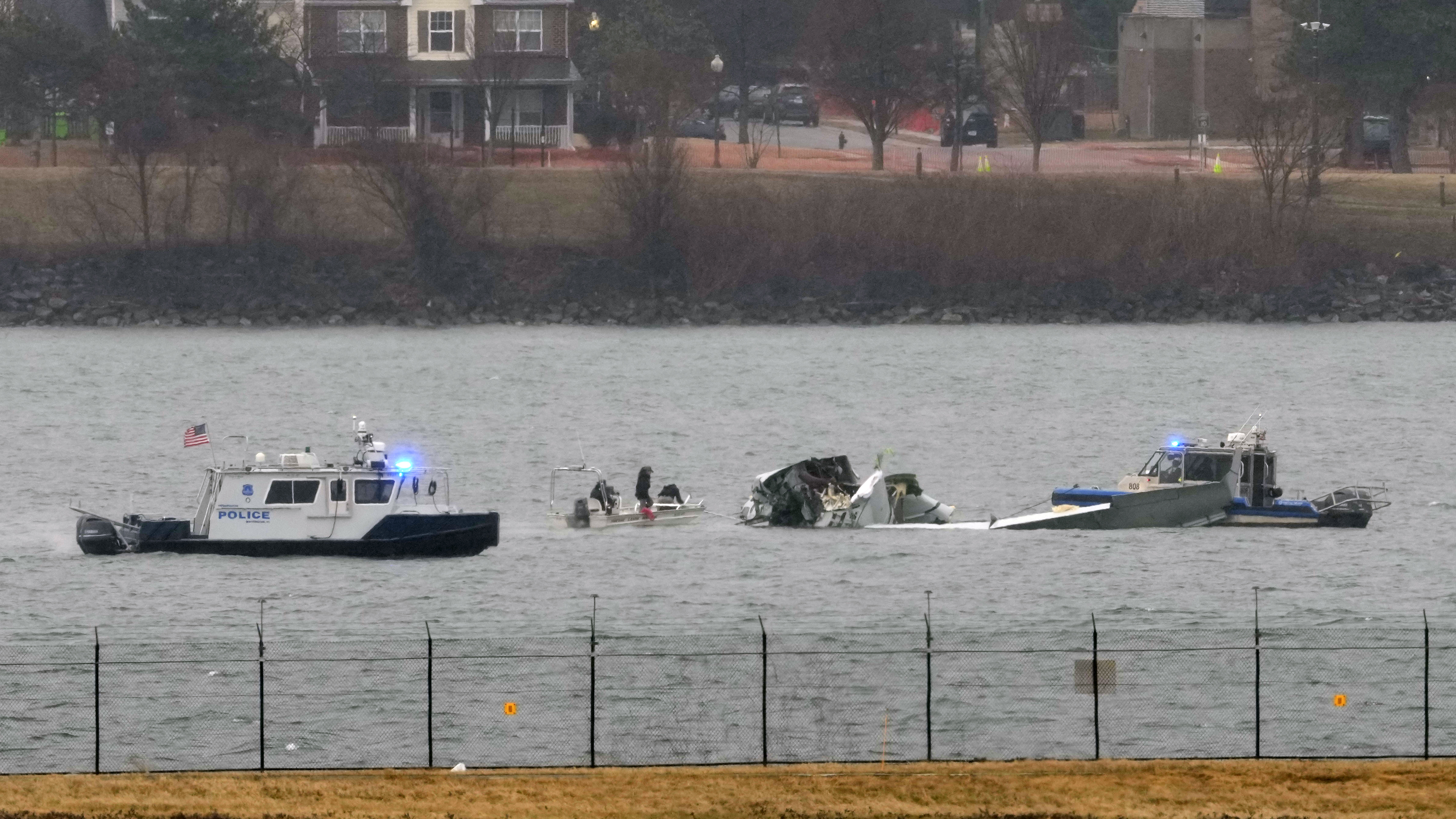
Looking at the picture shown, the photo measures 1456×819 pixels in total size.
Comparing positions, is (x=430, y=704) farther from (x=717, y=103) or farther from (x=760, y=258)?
(x=717, y=103)

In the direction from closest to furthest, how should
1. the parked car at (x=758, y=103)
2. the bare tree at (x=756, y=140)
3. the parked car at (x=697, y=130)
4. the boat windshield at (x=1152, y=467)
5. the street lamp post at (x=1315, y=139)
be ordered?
the boat windshield at (x=1152, y=467) < the street lamp post at (x=1315, y=139) < the bare tree at (x=756, y=140) < the parked car at (x=697, y=130) < the parked car at (x=758, y=103)

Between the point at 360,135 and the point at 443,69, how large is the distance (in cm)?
736

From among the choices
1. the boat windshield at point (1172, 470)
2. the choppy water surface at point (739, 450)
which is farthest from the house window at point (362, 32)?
the boat windshield at point (1172, 470)

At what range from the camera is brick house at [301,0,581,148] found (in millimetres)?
144875

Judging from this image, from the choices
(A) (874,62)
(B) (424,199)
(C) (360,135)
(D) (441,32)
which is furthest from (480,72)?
(A) (874,62)

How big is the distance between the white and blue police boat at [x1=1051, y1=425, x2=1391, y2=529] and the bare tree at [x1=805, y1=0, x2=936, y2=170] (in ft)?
292

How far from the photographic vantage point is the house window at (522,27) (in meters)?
149

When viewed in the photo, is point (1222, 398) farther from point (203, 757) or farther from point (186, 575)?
point (203, 757)

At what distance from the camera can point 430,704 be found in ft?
113

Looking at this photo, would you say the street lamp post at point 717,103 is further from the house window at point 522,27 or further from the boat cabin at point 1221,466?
the boat cabin at point 1221,466

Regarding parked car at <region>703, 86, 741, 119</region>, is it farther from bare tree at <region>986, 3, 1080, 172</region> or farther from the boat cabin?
the boat cabin

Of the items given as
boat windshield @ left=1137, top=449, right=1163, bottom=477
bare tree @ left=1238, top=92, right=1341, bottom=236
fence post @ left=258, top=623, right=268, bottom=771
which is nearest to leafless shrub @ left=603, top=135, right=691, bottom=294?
bare tree @ left=1238, top=92, right=1341, bottom=236

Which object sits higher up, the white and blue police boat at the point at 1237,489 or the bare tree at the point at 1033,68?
the bare tree at the point at 1033,68

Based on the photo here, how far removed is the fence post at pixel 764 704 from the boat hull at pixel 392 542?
37.4 feet
